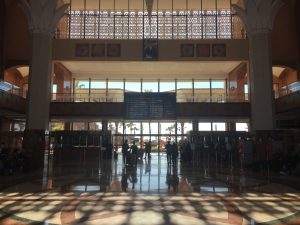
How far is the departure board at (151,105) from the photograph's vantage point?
65.5 feet

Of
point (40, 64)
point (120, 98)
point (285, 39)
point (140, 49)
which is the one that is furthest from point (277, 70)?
point (40, 64)

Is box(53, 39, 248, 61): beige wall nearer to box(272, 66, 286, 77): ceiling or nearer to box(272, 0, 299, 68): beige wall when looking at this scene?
box(272, 0, 299, 68): beige wall

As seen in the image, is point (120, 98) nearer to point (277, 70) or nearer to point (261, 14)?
point (261, 14)

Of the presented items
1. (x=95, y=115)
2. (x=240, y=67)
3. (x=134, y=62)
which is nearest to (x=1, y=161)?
(x=95, y=115)

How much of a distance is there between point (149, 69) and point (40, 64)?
11.1 m

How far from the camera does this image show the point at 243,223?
19.2ft

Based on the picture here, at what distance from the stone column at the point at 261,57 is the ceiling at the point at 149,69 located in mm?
6454

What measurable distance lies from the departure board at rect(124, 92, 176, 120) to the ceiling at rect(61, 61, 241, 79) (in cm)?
572

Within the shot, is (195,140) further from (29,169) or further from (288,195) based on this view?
(288,195)

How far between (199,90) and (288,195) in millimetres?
22770

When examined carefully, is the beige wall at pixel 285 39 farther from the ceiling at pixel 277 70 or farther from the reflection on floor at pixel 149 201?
the reflection on floor at pixel 149 201

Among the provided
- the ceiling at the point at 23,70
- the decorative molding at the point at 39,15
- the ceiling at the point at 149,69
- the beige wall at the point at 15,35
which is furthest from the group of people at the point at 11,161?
the ceiling at the point at 23,70

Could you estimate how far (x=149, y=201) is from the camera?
7738mm

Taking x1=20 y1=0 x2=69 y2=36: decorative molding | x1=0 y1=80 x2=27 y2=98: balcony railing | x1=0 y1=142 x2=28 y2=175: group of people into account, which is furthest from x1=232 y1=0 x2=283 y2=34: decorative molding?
x1=0 y1=80 x2=27 y2=98: balcony railing
